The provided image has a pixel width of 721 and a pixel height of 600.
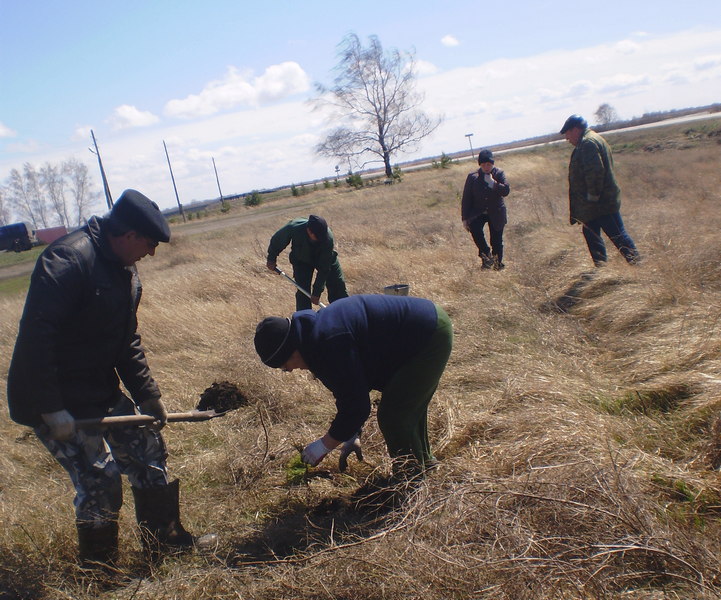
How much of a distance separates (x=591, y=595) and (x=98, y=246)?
2.39 meters

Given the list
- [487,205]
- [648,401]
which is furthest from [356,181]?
[648,401]

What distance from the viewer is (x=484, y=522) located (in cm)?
262

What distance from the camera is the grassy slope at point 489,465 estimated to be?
240cm

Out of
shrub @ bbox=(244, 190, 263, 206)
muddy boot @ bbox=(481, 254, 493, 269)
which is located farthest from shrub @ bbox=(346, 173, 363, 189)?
muddy boot @ bbox=(481, 254, 493, 269)

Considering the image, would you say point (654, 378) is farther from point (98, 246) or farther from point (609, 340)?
point (98, 246)

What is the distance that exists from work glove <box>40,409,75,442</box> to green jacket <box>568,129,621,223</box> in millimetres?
5804

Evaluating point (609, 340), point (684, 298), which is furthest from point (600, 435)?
point (684, 298)

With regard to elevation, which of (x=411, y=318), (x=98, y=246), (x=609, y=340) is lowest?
(x=609, y=340)

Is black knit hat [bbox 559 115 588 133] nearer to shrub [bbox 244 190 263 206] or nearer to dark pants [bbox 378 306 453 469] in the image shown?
dark pants [bbox 378 306 453 469]

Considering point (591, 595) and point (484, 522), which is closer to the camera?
point (591, 595)

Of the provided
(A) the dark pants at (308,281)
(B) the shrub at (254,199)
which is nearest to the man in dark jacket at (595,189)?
(A) the dark pants at (308,281)

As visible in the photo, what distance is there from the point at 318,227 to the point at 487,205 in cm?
340

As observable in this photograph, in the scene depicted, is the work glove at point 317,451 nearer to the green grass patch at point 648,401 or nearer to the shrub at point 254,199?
the green grass patch at point 648,401

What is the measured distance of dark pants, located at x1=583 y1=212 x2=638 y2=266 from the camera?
274 inches
